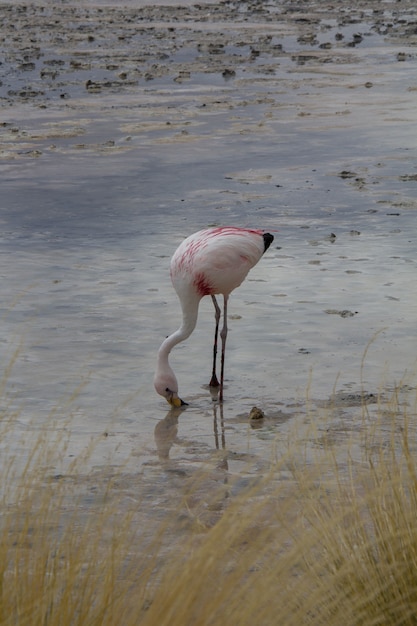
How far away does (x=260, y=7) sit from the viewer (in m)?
43.1

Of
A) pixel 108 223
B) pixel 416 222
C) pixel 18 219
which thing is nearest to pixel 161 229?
pixel 108 223

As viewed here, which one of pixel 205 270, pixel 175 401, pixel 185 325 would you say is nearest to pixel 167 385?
pixel 175 401

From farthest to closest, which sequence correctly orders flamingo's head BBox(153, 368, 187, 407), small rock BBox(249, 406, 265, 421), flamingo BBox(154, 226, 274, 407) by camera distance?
flamingo BBox(154, 226, 274, 407), flamingo's head BBox(153, 368, 187, 407), small rock BBox(249, 406, 265, 421)

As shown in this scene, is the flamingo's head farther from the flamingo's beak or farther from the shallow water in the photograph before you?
the shallow water

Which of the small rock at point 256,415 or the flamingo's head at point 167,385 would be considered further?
the flamingo's head at point 167,385

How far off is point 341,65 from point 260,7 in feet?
60.2

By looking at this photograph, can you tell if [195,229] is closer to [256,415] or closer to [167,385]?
[167,385]

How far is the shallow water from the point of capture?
298 inches

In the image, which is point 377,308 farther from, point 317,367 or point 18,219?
point 18,219

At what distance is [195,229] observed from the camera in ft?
39.2

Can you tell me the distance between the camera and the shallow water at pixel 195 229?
757 centimetres

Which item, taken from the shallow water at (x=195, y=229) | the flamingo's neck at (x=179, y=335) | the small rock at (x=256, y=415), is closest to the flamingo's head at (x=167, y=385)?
the flamingo's neck at (x=179, y=335)

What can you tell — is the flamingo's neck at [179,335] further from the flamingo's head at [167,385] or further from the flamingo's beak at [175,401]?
the flamingo's beak at [175,401]

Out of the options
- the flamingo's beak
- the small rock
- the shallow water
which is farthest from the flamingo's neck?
the small rock
